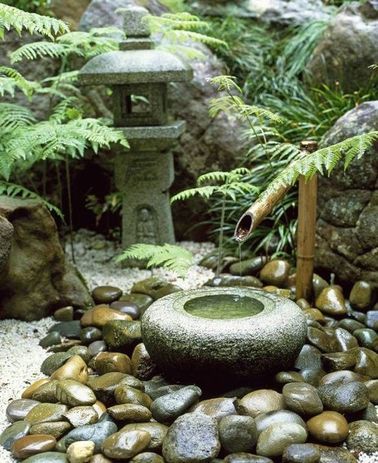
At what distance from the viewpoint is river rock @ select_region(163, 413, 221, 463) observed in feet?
9.93

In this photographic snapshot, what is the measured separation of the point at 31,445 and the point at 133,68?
3.26 m

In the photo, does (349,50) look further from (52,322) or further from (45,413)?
(45,413)

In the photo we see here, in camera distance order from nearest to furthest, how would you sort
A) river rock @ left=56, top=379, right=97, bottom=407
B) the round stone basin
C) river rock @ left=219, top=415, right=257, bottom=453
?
1. river rock @ left=219, top=415, right=257, bottom=453
2. the round stone basin
3. river rock @ left=56, top=379, right=97, bottom=407

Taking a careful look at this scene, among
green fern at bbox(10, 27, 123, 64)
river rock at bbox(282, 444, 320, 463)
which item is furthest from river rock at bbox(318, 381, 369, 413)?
green fern at bbox(10, 27, 123, 64)

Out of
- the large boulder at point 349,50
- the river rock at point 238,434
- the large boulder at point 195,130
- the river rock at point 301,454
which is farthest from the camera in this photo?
the large boulder at point 195,130

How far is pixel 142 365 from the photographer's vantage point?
12.8ft

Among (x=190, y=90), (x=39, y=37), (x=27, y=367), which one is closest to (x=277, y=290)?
(x=27, y=367)

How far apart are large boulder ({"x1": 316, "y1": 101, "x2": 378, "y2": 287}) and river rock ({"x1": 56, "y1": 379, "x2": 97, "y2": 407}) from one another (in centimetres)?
237

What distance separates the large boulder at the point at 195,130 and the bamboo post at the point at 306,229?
2.11m

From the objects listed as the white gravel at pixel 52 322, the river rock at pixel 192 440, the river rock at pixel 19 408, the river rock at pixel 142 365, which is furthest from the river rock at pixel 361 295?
the river rock at pixel 19 408

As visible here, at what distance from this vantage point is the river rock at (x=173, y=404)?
336 cm

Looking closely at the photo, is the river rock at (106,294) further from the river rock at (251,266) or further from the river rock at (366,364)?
the river rock at (366,364)

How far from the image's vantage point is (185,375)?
3.63 m

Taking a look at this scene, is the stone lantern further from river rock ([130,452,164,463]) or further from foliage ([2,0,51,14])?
river rock ([130,452,164,463])
